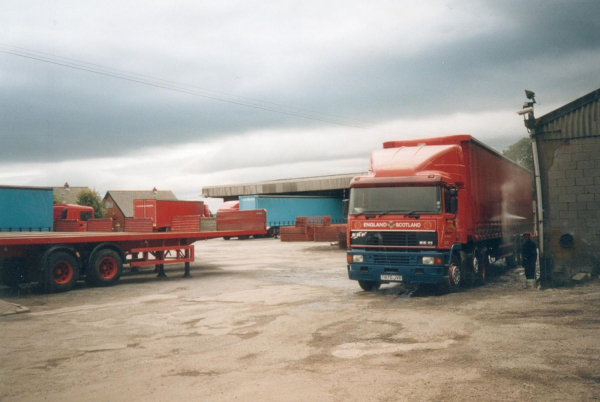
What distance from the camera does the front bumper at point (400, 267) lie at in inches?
465

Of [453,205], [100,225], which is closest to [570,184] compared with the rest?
[453,205]

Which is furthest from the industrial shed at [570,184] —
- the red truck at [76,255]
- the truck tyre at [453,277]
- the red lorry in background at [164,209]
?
the red lorry in background at [164,209]

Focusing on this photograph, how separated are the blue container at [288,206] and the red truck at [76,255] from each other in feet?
90.4

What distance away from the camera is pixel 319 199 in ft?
171

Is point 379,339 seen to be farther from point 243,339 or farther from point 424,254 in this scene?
point 424,254

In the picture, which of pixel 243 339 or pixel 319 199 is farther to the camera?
pixel 319 199

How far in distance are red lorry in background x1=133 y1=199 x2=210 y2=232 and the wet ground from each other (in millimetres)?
16329

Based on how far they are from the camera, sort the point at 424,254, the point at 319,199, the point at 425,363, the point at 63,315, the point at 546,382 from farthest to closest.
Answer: the point at 319,199, the point at 424,254, the point at 63,315, the point at 425,363, the point at 546,382

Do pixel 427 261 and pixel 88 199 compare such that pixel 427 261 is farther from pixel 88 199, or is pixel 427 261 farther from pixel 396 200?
pixel 88 199

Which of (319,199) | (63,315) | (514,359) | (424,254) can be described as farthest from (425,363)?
(319,199)

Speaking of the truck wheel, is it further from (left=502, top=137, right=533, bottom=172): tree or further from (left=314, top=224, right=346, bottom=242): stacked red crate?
(left=502, top=137, right=533, bottom=172): tree

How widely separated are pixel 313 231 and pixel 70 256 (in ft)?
72.6

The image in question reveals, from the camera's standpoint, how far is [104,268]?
15.3 metres

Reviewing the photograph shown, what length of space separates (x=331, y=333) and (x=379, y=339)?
2.78 feet
